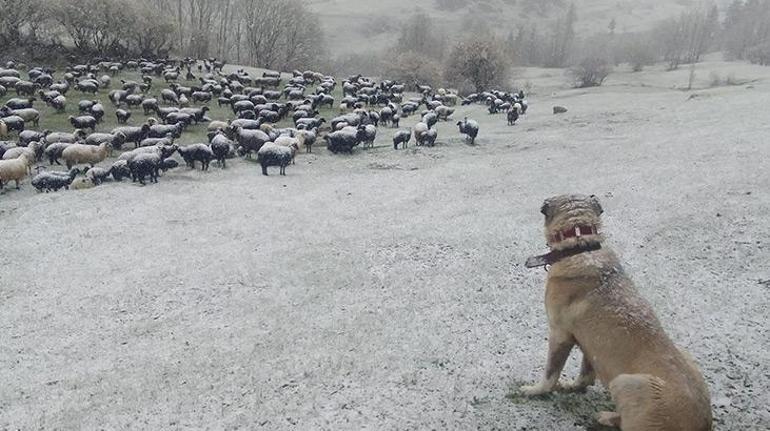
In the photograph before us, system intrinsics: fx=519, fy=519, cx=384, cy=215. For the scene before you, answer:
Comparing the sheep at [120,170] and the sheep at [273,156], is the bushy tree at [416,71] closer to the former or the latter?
the sheep at [273,156]

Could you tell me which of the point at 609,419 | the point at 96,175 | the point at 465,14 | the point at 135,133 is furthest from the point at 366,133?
the point at 465,14

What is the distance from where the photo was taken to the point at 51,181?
20.7m

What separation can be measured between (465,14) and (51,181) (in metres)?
146

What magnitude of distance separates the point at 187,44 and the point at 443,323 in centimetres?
7613

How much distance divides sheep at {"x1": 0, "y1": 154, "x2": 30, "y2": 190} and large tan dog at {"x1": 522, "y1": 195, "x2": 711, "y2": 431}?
22.5m

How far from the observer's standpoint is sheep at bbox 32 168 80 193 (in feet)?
67.5

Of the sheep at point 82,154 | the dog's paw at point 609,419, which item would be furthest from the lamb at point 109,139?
the dog's paw at point 609,419

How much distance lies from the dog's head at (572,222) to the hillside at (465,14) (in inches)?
4682

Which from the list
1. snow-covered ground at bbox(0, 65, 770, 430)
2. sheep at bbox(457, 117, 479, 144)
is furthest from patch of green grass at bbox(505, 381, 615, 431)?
sheep at bbox(457, 117, 479, 144)

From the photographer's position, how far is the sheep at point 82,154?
79.2ft

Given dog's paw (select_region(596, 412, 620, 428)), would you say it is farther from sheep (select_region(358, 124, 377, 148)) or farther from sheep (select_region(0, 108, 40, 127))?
sheep (select_region(0, 108, 40, 127))

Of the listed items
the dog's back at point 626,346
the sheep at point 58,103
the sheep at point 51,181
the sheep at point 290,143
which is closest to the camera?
the dog's back at point 626,346

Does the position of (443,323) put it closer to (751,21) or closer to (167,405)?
(167,405)

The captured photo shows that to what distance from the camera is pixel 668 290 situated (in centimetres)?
1039
